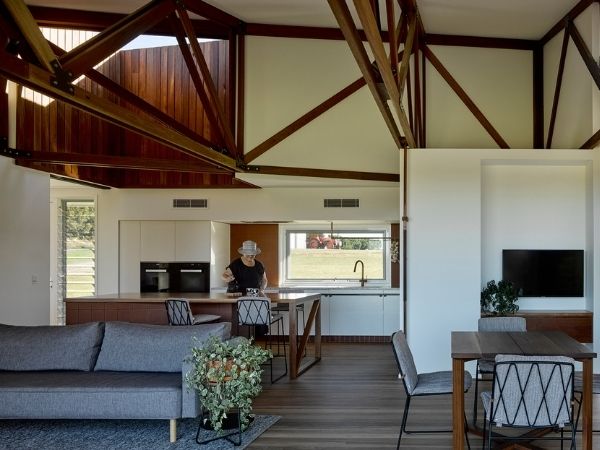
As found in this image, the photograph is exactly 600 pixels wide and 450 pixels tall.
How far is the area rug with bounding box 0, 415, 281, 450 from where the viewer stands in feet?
14.4

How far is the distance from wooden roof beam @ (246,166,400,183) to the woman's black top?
3.95 feet

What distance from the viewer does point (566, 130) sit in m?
6.95

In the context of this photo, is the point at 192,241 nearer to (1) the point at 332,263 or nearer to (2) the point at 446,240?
(1) the point at 332,263

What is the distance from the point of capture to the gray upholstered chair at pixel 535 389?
11.7 ft

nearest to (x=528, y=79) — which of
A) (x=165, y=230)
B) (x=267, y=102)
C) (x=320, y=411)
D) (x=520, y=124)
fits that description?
(x=520, y=124)

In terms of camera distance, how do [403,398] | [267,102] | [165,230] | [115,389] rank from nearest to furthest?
[115,389]
[403,398]
[267,102]
[165,230]

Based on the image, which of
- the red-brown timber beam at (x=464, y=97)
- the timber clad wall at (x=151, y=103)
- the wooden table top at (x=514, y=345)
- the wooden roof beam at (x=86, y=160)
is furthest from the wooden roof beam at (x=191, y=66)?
the wooden table top at (x=514, y=345)

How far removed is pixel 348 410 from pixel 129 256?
504cm

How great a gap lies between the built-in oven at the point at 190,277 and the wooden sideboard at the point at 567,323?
4.51m

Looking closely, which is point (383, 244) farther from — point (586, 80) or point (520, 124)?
point (586, 80)

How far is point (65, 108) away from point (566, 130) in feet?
20.3

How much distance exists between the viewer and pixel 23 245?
687 centimetres

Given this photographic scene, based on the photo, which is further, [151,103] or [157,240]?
[157,240]

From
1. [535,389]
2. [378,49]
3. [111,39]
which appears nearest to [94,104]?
[111,39]
